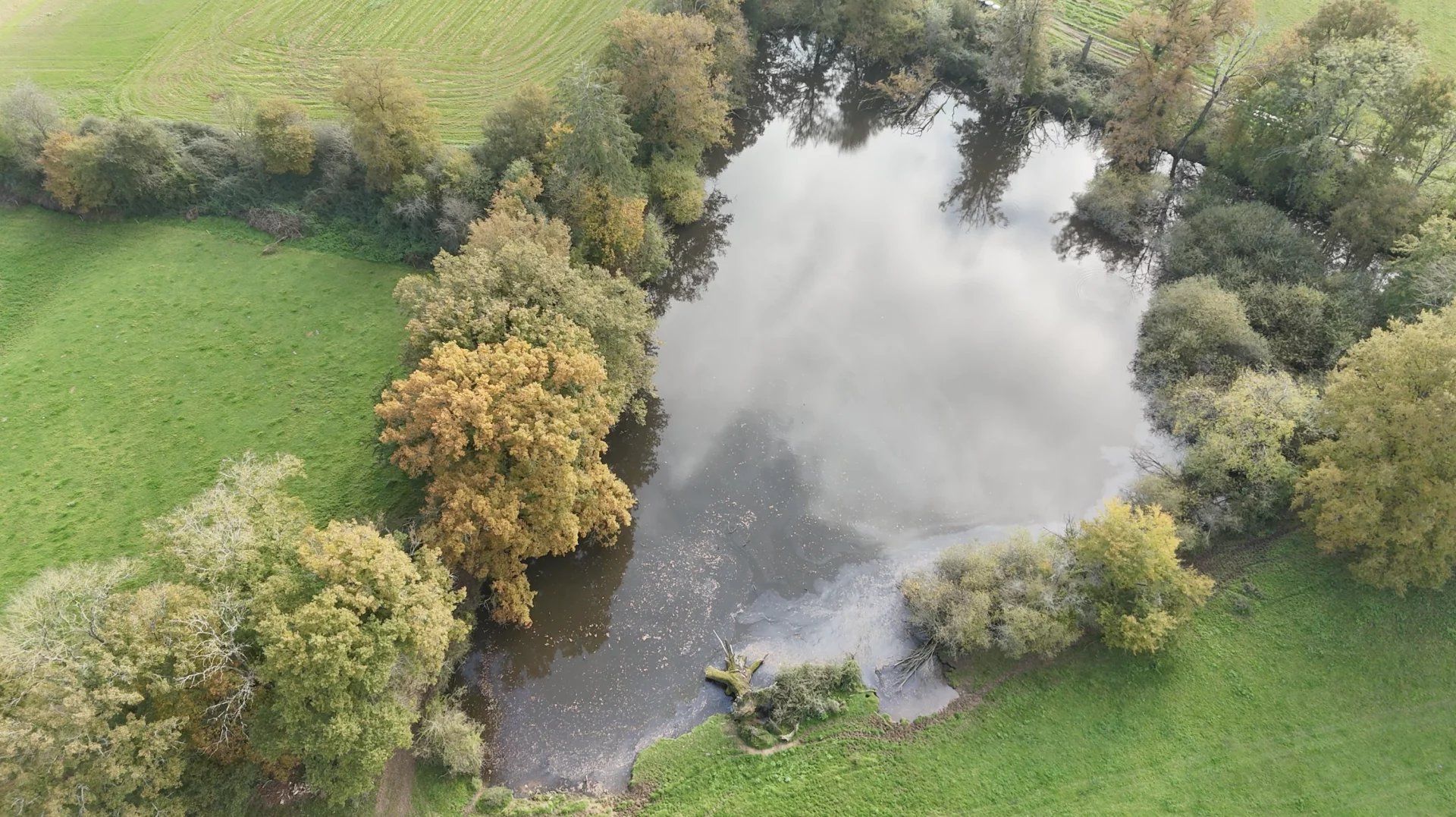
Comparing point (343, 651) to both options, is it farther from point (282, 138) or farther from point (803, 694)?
point (282, 138)

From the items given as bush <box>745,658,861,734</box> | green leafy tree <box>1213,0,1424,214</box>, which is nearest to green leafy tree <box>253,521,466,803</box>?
bush <box>745,658,861,734</box>

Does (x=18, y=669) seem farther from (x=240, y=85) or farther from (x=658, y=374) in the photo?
(x=240, y=85)

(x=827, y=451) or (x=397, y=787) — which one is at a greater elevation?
(x=827, y=451)

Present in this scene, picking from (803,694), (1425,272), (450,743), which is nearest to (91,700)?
(450,743)

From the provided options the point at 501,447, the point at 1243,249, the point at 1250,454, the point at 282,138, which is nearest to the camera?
the point at 501,447

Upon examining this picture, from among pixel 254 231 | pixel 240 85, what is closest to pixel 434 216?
pixel 254 231

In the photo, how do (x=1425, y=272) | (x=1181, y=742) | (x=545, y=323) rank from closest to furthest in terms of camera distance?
(x=1181, y=742)
(x=545, y=323)
(x=1425, y=272)
